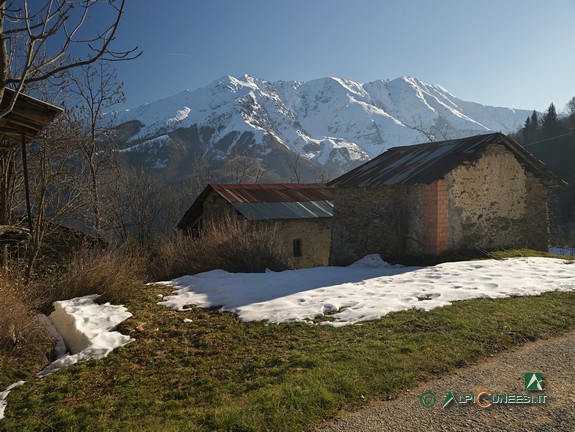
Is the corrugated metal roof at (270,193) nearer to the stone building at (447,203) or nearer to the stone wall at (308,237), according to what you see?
the stone wall at (308,237)

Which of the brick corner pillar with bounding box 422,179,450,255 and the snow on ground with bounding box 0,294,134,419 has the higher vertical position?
the brick corner pillar with bounding box 422,179,450,255

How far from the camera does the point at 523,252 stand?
12.9 m

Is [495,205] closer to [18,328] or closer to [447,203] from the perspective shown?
[447,203]

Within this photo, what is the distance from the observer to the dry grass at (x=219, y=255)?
36.3ft

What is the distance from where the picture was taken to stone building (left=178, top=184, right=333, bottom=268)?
19.0m

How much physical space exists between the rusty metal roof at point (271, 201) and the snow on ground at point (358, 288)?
8.46 metres

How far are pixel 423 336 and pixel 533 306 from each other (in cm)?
260

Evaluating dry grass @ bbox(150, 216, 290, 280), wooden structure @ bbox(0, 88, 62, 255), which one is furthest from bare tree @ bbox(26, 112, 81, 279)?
dry grass @ bbox(150, 216, 290, 280)

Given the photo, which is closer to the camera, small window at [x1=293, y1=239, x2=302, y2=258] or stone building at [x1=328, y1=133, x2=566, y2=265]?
stone building at [x1=328, y1=133, x2=566, y2=265]

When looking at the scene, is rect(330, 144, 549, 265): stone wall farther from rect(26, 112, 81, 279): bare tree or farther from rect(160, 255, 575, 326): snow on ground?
rect(26, 112, 81, 279): bare tree

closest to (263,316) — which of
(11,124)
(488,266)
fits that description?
(11,124)

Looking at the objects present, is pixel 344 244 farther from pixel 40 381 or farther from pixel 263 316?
pixel 40 381

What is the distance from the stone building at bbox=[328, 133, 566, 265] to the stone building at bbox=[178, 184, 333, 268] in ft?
13.4

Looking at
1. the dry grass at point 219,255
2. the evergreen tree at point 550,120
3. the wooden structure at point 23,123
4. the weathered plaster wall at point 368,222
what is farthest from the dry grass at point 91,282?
the evergreen tree at point 550,120
